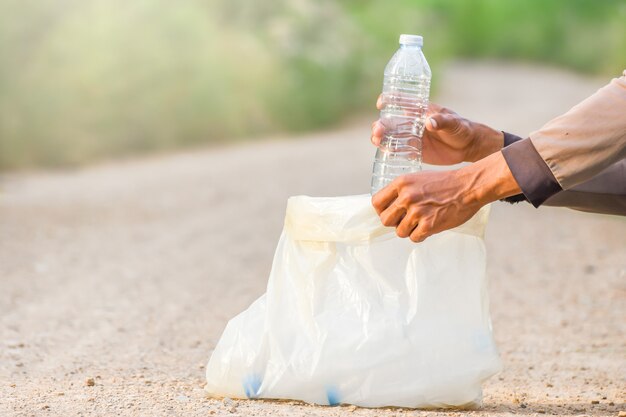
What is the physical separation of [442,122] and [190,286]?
2.16m

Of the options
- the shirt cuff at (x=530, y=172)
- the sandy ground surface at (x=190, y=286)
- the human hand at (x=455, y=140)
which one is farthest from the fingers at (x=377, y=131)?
the sandy ground surface at (x=190, y=286)

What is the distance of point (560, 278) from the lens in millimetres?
5176

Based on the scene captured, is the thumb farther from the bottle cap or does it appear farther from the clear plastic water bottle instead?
the bottle cap

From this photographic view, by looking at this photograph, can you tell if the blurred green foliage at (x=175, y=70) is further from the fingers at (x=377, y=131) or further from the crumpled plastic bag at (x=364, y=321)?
the crumpled plastic bag at (x=364, y=321)

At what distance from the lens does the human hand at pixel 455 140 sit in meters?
3.03

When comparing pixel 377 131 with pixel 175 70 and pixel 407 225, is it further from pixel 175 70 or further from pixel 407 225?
pixel 175 70

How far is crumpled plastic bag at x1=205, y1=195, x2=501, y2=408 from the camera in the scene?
2553 millimetres

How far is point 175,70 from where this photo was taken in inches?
439

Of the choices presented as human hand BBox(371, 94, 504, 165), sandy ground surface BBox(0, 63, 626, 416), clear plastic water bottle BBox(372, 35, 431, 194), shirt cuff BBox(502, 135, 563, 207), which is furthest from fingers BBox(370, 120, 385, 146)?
sandy ground surface BBox(0, 63, 626, 416)

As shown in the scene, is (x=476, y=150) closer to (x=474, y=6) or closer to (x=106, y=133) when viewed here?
(x=106, y=133)

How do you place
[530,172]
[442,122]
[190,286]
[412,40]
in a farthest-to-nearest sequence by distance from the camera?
[190,286], [442,122], [412,40], [530,172]

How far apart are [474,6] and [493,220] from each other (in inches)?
588

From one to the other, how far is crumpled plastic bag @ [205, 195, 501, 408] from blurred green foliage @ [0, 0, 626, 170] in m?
7.01

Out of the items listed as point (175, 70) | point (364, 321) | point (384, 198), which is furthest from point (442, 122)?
point (175, 70)
